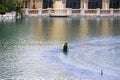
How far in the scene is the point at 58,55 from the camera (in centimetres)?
4253

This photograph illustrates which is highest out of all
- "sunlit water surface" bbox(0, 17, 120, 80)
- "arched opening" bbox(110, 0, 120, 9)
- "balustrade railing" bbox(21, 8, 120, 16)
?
"arched opening" bbox(110, 0, 120, 9)

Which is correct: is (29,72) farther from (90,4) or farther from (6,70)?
(90,4)

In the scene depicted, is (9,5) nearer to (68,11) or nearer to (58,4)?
(68,11)

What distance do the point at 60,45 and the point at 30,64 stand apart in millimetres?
11358

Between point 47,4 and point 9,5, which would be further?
point 47,4

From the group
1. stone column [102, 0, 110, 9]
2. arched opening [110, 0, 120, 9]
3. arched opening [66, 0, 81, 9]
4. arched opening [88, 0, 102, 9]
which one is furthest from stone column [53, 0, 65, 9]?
arched opening [110, 0, 120, 9]

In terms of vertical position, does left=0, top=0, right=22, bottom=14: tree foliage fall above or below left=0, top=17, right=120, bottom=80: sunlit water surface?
above

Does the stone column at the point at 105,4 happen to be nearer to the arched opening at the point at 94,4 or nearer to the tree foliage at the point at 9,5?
the arched opening at the point at 94,4

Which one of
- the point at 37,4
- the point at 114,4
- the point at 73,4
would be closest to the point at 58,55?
the point at 37,4

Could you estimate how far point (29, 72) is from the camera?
34.8 m

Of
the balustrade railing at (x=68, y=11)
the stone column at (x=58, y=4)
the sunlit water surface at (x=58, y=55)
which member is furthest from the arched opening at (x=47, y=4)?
the sunlit water surface at (x=58, y=55)

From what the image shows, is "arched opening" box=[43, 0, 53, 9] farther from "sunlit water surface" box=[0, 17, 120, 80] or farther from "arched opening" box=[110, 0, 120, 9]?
"sunlit water surface" box=[0, 17, 120, 80]

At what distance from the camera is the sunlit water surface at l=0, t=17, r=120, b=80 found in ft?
113

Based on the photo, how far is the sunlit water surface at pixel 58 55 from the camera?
3450 cm
